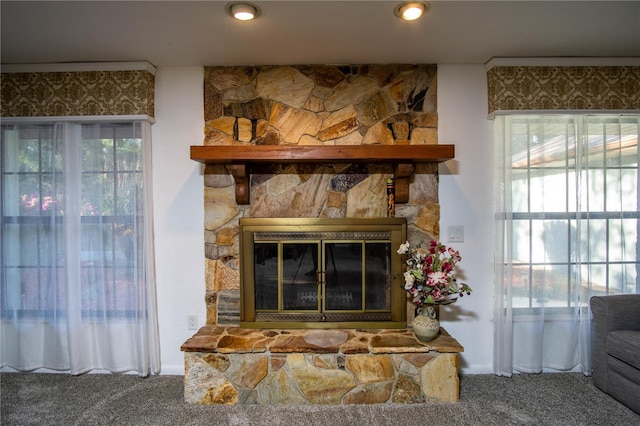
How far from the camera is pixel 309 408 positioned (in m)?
2.03

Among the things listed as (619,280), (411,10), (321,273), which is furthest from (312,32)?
(619,280)

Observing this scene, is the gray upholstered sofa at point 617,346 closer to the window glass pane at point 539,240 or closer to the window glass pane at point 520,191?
the window glass pane at point 539,240

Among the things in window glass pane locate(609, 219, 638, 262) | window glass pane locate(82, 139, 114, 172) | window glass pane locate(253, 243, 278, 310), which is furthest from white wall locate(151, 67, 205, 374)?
window glass pane locate(609, 219, 638, 262)

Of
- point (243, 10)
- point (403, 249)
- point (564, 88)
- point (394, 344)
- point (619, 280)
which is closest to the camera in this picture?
point (243, 10)

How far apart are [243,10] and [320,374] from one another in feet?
7.11

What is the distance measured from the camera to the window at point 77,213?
2.44 meters

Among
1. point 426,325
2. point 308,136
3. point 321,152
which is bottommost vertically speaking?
point 426,325

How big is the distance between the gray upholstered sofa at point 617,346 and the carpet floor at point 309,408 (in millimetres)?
86

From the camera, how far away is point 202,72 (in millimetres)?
2484

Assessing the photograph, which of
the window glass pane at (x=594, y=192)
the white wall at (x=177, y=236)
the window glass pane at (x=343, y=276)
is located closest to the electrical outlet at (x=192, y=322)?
the white wall at (x=177, y=236)

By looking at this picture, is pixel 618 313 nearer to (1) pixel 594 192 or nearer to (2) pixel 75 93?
(1) pixel 594 192

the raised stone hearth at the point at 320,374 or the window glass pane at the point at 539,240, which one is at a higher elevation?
the window glass pane at the point at 539,240

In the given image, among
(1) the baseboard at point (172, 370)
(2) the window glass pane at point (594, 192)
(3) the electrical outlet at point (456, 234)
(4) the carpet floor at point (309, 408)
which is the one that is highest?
(2) the window glass pane at point (594, 192)

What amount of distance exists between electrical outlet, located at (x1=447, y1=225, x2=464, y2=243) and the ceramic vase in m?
0.57
